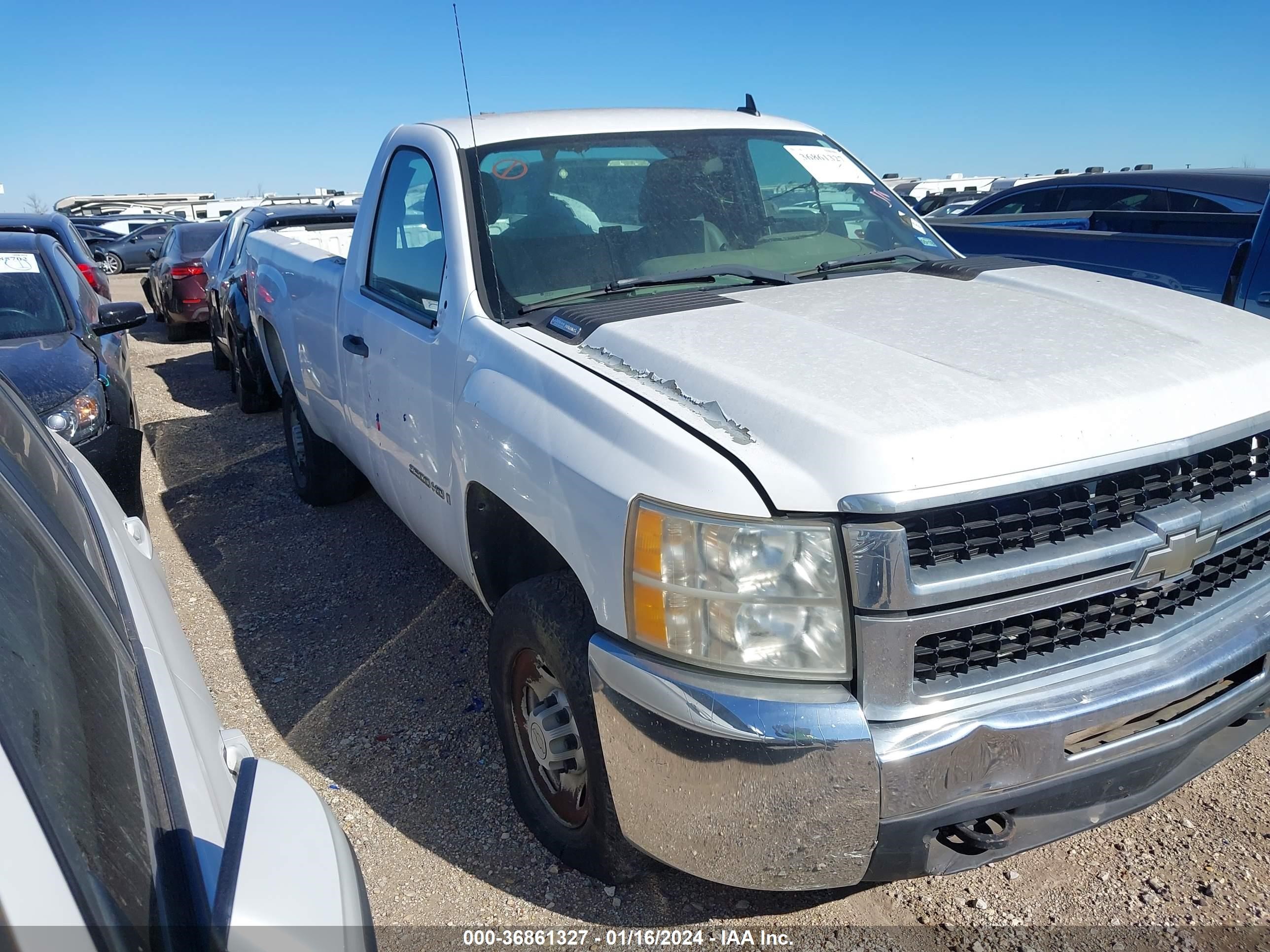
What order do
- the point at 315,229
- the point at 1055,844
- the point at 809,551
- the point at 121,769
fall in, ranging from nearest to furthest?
the point at 121,769
the point at 809,551
the point at 1055,844
the point at 315,229

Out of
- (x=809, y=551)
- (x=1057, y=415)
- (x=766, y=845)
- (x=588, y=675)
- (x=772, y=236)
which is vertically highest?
(x=772, y=236)

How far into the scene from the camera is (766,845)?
1.95 metres

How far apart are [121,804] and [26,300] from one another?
17.4 feet

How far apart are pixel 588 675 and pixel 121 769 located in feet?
3.77

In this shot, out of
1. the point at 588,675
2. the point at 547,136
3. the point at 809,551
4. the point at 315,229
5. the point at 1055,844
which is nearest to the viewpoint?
the point at 809,551

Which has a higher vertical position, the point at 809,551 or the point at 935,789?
the point at 809,551

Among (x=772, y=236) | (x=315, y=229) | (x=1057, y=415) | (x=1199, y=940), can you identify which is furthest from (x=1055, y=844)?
(x=315, y=229)

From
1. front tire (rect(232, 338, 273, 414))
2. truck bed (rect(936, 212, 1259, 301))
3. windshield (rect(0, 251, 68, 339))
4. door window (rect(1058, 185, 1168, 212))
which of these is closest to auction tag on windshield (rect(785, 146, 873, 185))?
truck bed (rect(936, 212, 1259, 301))

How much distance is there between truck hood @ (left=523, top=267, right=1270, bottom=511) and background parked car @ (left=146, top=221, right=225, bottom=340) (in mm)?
10679

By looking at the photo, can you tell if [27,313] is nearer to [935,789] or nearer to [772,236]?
[772,236]

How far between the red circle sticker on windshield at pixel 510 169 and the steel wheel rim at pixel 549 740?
1646mm

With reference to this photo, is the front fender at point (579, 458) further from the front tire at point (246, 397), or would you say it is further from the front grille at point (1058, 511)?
the front tire at point (246, 397)

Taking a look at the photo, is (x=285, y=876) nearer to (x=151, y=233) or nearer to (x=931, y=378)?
(x=931, y=378)

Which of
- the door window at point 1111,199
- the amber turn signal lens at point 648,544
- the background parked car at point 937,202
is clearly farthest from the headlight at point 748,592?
the background parked car at point 937,202
